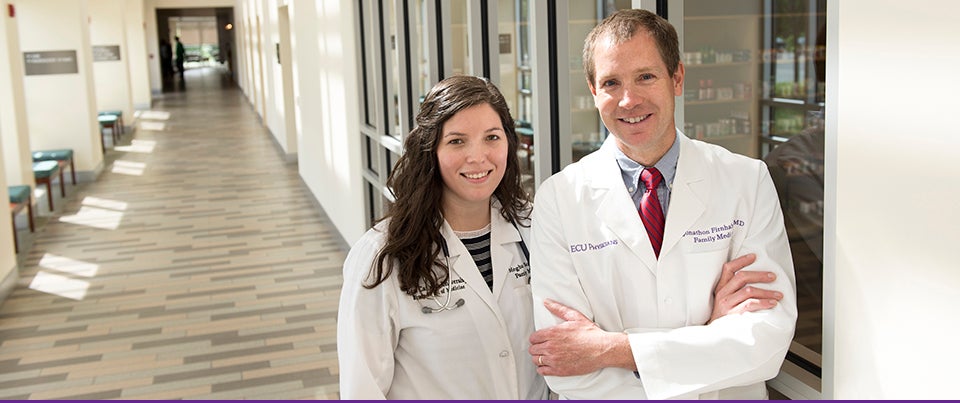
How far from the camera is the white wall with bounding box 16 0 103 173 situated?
12.6m

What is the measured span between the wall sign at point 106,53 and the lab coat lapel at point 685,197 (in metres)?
19.1

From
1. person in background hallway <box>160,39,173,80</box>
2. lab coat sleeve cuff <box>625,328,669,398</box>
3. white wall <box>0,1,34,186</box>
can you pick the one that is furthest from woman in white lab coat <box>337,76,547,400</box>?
person in background hallway <box>160,39,173,80</box>

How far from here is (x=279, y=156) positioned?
15.2 meters

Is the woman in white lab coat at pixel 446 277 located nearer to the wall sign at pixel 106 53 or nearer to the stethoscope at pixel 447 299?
the stethoscope at pixel 447 299

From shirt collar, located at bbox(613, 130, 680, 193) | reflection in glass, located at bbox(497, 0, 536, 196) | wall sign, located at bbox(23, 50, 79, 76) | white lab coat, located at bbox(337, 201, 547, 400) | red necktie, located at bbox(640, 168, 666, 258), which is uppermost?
wall sign, located at bbox(23, 50, 79, 76)

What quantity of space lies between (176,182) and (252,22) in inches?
339

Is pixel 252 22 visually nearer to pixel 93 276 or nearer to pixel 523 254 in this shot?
pixel 93 276

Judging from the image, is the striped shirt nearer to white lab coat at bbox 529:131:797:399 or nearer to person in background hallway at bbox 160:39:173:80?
white lab coat at bbox 529:131:797:399

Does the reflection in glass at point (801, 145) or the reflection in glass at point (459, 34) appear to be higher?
the reflection in glass at point (459, 34)

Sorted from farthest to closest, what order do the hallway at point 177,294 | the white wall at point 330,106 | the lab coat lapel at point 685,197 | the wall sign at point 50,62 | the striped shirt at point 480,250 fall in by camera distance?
1. the wall sign at point 50,62
2. the white wall at point 330,106
3. the hallway at point 177,294
4. the striped shirt at point 480,250
5. the lab coat lapel at point 685,197

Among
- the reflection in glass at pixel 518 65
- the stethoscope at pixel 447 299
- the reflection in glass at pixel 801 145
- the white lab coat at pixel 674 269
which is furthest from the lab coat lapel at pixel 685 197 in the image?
the reflection in glass at pixel 518 65

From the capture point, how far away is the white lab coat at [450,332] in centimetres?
238

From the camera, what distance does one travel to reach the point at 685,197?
194 cm

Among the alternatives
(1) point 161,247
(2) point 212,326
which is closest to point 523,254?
(2) point 212,326
